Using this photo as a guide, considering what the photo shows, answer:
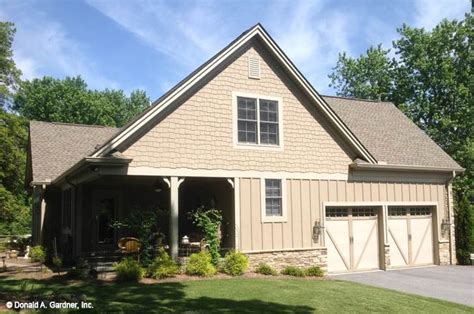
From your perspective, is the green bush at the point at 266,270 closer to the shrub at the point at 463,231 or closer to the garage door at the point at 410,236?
the garage door at the point at 410,236

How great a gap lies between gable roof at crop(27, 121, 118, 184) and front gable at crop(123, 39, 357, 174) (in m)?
6.36

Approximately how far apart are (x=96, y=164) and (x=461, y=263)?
1498 cm

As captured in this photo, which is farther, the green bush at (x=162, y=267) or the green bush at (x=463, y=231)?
→ the green bush at (x=463, y=231)

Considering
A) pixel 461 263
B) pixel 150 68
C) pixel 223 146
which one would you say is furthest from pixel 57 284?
pixel 461 263

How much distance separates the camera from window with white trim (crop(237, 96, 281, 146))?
15.6m

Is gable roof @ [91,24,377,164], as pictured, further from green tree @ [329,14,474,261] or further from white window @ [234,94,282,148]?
green tree @ [329,14,474,261]

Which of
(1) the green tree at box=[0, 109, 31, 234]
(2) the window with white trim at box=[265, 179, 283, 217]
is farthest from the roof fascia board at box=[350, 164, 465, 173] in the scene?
(1) the green tree at box=[0, 109, 31, 234]

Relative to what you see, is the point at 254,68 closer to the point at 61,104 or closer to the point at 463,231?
the point at 463,231

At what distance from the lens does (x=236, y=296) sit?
1080cm

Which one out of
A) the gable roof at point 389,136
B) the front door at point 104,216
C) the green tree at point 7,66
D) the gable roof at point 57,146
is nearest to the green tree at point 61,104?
the green tree at point 7,66

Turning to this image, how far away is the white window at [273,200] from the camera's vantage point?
51.1ft

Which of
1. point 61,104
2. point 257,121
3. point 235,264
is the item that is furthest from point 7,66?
point 61,104

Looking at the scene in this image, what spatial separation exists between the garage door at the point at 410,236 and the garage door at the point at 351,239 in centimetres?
79

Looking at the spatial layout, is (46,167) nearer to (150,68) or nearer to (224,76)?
(150,68)
